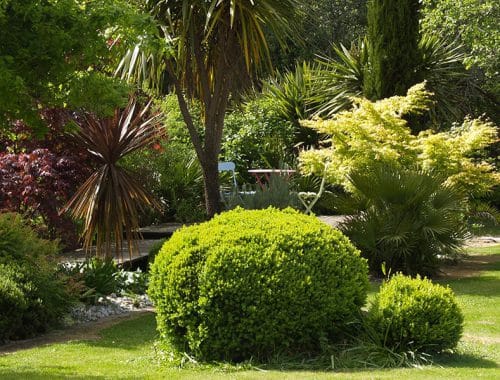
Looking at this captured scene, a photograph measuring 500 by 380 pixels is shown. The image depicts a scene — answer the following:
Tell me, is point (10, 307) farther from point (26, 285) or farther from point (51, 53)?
point (51, 53)

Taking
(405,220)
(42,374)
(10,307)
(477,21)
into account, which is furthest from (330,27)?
(42,374)

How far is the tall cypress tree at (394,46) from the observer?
18.2 m

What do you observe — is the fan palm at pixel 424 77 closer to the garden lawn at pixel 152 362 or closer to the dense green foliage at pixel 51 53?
the garden lawn at pixel 152 362

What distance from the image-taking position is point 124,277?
503 inches

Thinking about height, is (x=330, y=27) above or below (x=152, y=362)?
above

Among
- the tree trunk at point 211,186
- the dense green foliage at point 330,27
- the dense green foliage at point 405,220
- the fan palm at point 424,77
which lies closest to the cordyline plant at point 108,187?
the tree trunk at point 211,186

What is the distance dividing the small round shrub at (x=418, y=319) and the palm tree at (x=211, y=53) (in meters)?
7.55

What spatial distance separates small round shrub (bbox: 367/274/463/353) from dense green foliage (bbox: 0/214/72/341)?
414cm

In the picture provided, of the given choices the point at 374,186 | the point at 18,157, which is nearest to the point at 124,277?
the point at 18,157

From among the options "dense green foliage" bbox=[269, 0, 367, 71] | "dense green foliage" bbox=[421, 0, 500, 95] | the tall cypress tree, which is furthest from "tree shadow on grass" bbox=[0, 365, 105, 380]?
"dense green foliage" bbox=[269, 0, 367, 71]

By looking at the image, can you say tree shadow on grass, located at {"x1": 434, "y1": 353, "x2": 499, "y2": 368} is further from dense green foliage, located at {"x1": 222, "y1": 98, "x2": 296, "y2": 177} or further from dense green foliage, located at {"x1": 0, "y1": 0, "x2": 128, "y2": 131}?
dense green foliage, located at {"x1": 222, "y1": 98, "x2": 296, "y2": 177}

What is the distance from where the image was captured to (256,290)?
771 cm

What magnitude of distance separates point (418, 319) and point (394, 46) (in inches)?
446

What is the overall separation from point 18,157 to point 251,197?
495cm
